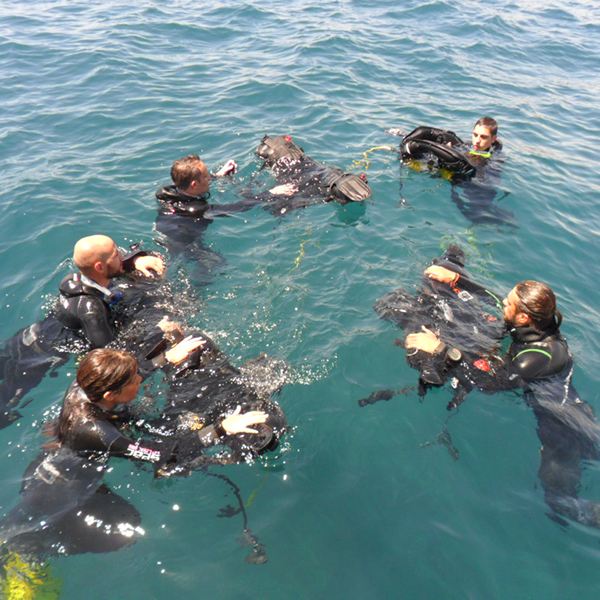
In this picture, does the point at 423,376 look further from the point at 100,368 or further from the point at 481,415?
the point at 100,368

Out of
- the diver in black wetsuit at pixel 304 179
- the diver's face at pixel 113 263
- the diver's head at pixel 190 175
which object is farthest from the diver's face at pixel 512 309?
the diver's head at pixel 190 175

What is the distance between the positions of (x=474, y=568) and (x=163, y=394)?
10.9ft

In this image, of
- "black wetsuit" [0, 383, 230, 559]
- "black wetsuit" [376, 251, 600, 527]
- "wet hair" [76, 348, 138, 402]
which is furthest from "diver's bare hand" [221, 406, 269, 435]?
"black wetsuit" [376, 251, 600, 527]

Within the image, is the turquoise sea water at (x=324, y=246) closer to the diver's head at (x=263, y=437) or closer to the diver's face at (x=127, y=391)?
the diver's head at (x=263, y=437)

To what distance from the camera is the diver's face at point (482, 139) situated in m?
8.33

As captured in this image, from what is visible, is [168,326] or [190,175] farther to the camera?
[190,175]

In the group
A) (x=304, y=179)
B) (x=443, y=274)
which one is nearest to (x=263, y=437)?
(x=443, y=274)

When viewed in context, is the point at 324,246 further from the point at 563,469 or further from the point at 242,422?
the point at 563,469

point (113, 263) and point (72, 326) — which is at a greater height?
point (113, 263)

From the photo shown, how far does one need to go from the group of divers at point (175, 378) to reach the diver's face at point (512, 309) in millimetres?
17

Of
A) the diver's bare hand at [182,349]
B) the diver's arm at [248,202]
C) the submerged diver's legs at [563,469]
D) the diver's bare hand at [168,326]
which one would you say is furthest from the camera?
the diver's arm at [248,202]

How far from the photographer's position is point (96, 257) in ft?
15.3

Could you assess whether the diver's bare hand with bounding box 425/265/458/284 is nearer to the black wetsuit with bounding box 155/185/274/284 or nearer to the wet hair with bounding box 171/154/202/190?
the black wetsuit with bounding box 155/185/274/284

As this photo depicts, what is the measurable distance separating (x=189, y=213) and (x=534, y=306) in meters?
4.93
